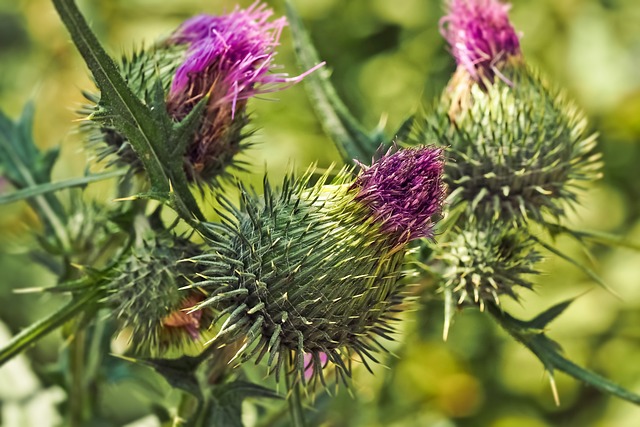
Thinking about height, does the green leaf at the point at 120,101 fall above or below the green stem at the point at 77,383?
above

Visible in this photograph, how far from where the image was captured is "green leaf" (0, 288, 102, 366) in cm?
231

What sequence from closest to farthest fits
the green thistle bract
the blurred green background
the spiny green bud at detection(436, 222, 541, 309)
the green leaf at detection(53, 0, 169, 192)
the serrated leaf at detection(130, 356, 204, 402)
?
the green leaf at detection(53, 0, 169, 192)
the green thistle bract
the serrated leaf at detection(130, 356, 204, 402)
the spiny green bud at detection(436, 222, 541, 309)
the blurred green background

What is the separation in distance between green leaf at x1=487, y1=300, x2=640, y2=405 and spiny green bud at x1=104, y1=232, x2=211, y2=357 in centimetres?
91

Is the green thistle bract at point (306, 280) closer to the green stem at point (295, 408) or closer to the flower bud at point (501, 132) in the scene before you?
the green stem at point (295, 408)

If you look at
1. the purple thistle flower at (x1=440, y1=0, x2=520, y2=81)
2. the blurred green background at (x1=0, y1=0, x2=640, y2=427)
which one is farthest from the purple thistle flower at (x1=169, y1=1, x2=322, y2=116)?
the blurred green background at (x1=0, y1=0, x2=640, y2=427)

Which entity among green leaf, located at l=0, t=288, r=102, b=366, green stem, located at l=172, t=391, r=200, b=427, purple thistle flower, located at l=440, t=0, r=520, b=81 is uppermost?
purple thistle flower, located at l=440, t=0, r=520, b=81

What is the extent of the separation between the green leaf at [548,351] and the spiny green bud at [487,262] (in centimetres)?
9

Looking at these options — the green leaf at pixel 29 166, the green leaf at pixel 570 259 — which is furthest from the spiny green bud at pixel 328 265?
the green leaf at pixel 29 166

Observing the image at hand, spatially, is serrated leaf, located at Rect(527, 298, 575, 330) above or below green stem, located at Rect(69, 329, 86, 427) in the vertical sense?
below

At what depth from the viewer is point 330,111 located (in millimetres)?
2922

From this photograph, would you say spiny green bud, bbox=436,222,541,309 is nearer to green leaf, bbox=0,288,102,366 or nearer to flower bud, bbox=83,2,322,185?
flower bud, bbox=83,2,322,185

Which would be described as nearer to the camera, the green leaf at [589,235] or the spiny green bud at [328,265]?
the spiny green bud at [328,265]

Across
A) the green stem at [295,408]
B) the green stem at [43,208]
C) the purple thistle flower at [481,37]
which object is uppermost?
the green stem at [43,208]

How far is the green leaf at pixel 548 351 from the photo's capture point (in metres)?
2.41
